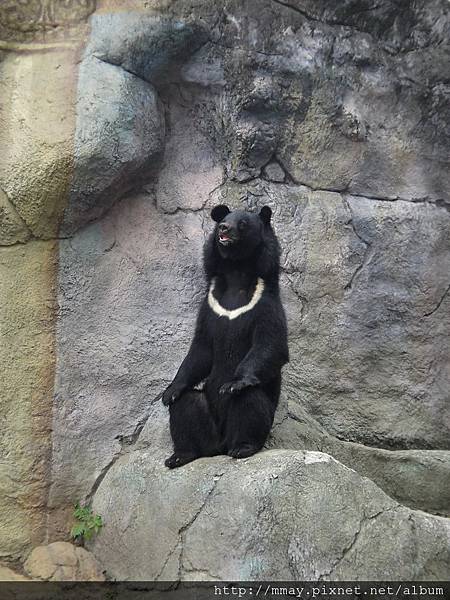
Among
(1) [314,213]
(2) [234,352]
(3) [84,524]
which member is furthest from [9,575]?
(1) [314,213]

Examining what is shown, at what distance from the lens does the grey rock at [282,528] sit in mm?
4223

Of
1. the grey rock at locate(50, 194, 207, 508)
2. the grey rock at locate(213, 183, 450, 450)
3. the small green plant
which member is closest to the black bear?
the grey rock at locate(50, 194, 207, 508)

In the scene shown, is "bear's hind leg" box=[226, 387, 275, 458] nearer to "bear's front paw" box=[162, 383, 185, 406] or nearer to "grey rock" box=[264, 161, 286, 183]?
"bear's front paw" box=[162, 383, 185, 406]

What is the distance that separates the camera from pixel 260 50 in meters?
6.36

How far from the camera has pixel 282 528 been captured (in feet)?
14.1

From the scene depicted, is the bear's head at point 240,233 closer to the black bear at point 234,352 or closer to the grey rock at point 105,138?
the black bear at point 234,352

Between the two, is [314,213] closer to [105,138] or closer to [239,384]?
[105,138]

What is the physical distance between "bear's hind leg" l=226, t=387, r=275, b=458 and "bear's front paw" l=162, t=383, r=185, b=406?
1.40 ft

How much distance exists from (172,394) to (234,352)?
49 centimetres

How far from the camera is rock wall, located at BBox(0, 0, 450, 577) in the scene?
557 cm

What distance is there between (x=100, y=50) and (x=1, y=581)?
361 cm

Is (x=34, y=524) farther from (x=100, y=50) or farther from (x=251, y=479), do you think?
(x=100, y=50)

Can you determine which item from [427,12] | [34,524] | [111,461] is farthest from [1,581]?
[427,12]

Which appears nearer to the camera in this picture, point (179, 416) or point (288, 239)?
point (179, 416)
